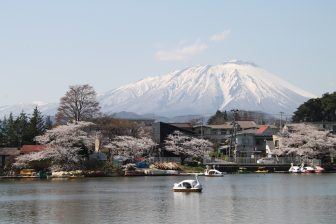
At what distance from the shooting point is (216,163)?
82.8m

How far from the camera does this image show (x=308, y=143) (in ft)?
289

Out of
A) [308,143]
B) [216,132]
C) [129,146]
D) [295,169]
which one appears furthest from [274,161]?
[216,132]

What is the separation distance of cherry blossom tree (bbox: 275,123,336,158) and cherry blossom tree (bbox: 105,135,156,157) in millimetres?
21237

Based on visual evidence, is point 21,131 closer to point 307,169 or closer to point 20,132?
point 20,132

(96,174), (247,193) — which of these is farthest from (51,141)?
(247,193)

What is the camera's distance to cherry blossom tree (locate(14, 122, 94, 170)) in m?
71.3

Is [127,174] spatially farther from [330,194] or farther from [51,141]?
[330,194]

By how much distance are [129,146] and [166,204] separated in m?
42.0

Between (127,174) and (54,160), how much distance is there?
335 inches

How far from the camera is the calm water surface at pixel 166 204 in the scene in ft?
102

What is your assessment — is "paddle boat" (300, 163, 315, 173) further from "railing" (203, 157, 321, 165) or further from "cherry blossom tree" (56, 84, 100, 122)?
"cherry blossom tree" (56, 84, 100, 122)

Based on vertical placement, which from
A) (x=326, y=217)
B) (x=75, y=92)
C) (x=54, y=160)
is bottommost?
(x=326, y=217)

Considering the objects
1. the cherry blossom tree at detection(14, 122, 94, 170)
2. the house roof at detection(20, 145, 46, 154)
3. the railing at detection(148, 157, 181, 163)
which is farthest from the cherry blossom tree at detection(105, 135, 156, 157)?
the house roof at detection(20, 145, 46, 154)

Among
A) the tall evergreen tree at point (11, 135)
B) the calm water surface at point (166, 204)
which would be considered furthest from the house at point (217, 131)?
the calm water surface at point (166, 204)
